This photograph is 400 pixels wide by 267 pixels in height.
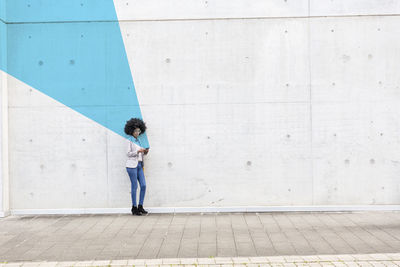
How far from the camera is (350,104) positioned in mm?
8086

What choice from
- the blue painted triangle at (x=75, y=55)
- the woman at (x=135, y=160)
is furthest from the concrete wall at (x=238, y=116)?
the woman at (x=135, y=160)

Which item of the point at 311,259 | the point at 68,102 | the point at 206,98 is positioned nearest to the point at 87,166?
the point at 68,102

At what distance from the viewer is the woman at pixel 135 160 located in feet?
25.6

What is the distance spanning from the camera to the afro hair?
7812 millimetres

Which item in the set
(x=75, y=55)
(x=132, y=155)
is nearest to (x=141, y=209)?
(x=132, y=155)

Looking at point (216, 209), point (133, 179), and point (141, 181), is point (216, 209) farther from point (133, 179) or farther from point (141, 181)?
point (133, 179)

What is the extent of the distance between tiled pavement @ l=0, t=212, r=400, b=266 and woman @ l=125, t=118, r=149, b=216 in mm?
329

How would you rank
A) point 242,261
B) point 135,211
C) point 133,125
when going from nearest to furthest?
point 242,261, point 133,125, point 135,211

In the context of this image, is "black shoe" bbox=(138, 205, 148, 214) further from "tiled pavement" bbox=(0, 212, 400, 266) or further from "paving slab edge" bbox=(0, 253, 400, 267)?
"paving slab edge" bbox=(0, 253, 400, 267)

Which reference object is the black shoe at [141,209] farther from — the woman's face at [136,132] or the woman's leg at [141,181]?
the woman's face at [136,132]

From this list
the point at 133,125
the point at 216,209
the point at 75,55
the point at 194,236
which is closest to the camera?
the point at 194,236

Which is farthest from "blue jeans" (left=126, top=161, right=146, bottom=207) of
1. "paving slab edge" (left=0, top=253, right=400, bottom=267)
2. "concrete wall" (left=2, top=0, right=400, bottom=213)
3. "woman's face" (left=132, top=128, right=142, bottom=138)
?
"paving slab edge" (left=0, top=253, right=400, bottom=267)

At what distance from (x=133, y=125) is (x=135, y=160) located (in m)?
Answer: 0.65

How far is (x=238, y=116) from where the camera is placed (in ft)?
26.7
